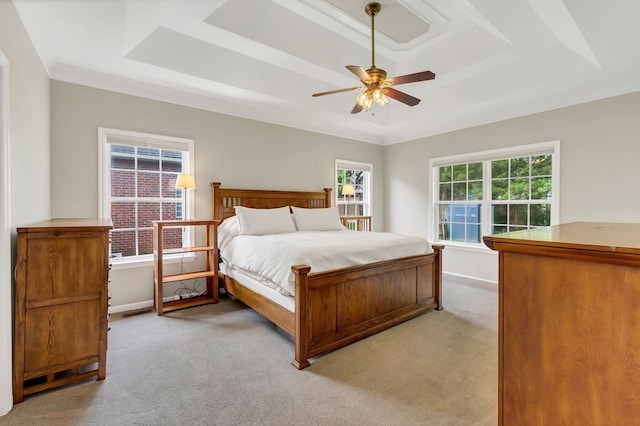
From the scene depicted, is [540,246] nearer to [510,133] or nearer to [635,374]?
[635,374]

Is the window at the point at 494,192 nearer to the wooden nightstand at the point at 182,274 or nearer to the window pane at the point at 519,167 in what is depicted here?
the window pane at the point at 519,167

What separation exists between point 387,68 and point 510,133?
211cm

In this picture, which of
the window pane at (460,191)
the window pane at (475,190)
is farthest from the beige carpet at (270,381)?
the window pane at (460,191)

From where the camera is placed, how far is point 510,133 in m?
4.40

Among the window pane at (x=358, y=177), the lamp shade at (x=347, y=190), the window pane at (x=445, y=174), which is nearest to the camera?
the window pane at (x=445, y=174)

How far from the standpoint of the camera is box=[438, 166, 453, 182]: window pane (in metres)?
5.28

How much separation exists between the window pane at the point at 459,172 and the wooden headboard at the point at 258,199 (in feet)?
7.02

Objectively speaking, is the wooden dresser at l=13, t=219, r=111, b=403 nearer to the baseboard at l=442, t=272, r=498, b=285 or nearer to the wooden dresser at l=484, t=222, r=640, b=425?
the wooden dresser at l=484, t=222, r=640, b=425

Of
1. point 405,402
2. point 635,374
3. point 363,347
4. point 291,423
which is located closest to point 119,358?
point 291,423

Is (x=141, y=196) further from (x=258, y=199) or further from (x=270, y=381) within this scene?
(x=270, y=381)

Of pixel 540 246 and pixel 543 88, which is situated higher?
pixel 543 88

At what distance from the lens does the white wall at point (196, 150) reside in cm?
319

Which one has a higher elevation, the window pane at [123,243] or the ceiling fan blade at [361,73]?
the ceiling fan blade at [361,73]

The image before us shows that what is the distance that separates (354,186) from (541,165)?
298 centimetres
